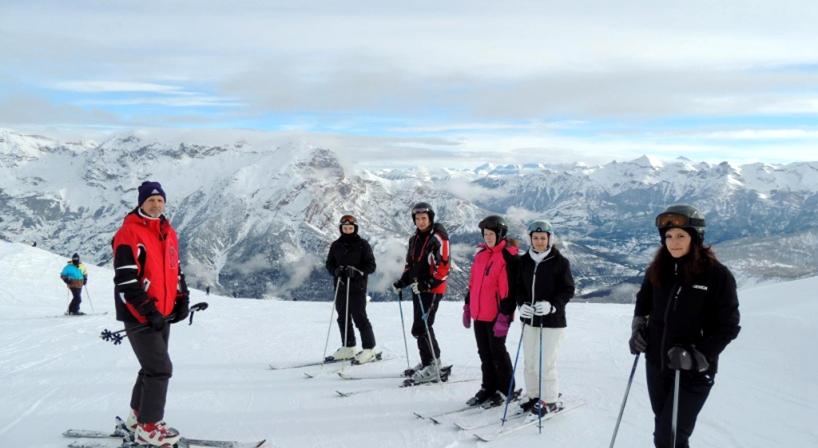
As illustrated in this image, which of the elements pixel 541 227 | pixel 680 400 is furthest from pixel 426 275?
pixel 680 400

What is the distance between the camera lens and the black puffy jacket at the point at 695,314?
4.69 metres

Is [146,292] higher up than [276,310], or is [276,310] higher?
[146,292]

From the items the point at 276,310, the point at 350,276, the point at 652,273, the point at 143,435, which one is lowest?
the point at 276,310

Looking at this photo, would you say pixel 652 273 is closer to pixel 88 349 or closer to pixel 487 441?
pixel 487 441

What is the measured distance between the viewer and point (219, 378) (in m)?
10.1

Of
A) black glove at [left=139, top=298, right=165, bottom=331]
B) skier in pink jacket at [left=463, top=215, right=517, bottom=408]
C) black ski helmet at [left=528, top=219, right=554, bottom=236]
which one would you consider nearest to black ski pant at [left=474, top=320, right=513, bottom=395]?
skier in pink jacket at [left=463, top=215, right=517, bottom=408]

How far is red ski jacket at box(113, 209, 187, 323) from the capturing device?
5781 mm

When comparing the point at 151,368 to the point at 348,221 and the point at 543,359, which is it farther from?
the point at 348,221

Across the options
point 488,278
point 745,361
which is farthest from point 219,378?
point 745,361

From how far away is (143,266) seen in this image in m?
5.98

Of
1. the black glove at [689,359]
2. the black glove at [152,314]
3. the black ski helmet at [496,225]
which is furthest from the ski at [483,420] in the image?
the black glove at [152,314]

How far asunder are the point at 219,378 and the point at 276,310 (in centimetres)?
1113

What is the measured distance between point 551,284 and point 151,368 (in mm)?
4826

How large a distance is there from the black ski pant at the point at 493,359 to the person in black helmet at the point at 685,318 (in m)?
2.84
